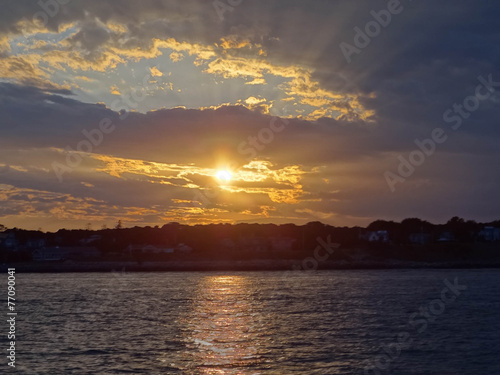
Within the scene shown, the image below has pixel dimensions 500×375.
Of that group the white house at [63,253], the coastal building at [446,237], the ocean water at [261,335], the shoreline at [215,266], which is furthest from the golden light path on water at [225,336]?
the coastal building at [446,237]

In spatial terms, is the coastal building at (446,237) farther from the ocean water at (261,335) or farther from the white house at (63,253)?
the ocean water at (261,335)

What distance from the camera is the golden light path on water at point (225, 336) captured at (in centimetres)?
2583

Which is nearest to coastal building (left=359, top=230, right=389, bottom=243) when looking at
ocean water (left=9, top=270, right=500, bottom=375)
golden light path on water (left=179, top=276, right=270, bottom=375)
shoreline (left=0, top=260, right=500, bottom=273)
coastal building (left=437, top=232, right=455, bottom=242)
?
coastal building (left=437, top=232, right=455, bottom=242)

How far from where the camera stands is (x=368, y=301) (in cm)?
5594

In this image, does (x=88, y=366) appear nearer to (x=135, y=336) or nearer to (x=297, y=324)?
(x=135, y=336)

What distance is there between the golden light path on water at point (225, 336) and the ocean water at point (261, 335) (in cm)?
6

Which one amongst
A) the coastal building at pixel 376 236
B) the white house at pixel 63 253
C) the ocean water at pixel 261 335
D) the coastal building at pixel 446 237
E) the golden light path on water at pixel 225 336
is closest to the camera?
the golden light path on water at pixel 225 336

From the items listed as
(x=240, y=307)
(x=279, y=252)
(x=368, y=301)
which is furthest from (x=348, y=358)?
(x=279, y=252)

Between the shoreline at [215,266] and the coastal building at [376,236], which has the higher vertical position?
the coastal building at [376,236]

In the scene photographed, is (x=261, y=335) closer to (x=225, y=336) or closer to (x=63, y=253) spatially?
(x=225, y=336)

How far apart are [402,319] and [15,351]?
2716 centimetres

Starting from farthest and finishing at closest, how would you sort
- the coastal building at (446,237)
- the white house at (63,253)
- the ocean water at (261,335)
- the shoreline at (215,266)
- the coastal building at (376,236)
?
the coastal building at (446,237)
the coastal building at (376,236)
the white house at (63,253)
the shoreline at (215,266)
the ocean water at (261,335)

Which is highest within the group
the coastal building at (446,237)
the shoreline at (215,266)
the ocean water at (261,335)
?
the coastal building at (446,237)

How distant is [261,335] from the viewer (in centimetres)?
3447
